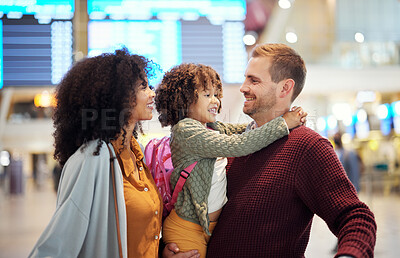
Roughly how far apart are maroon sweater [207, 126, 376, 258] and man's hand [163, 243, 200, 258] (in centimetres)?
7

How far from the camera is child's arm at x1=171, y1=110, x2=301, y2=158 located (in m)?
1.81

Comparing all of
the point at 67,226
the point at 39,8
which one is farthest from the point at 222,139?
the point at 39,8

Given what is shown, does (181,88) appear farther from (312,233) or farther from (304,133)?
(312,233)

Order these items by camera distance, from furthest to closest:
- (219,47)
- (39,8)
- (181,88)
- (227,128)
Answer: (219,47) → (39,8) → (227,128) → (181,88)

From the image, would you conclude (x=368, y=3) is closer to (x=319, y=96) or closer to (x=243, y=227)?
(x=319, y=96)

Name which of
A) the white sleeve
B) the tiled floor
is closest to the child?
the white sleeve

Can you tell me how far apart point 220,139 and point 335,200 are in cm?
61

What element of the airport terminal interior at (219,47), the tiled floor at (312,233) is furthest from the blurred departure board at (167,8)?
the tiled floor at (312,233)

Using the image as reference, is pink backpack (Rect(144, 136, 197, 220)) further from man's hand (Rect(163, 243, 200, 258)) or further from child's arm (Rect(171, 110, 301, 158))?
man's hand (Rect(163, 243, 200, 258))

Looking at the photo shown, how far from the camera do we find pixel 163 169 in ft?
6.82

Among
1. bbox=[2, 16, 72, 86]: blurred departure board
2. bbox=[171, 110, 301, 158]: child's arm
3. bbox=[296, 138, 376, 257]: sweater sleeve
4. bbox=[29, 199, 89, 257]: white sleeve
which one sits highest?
bbox=[2, 16, 72, 86]: blurred departure board

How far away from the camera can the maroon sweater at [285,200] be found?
156cm

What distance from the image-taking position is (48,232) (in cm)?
157

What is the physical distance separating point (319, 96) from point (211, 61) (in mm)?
7046
